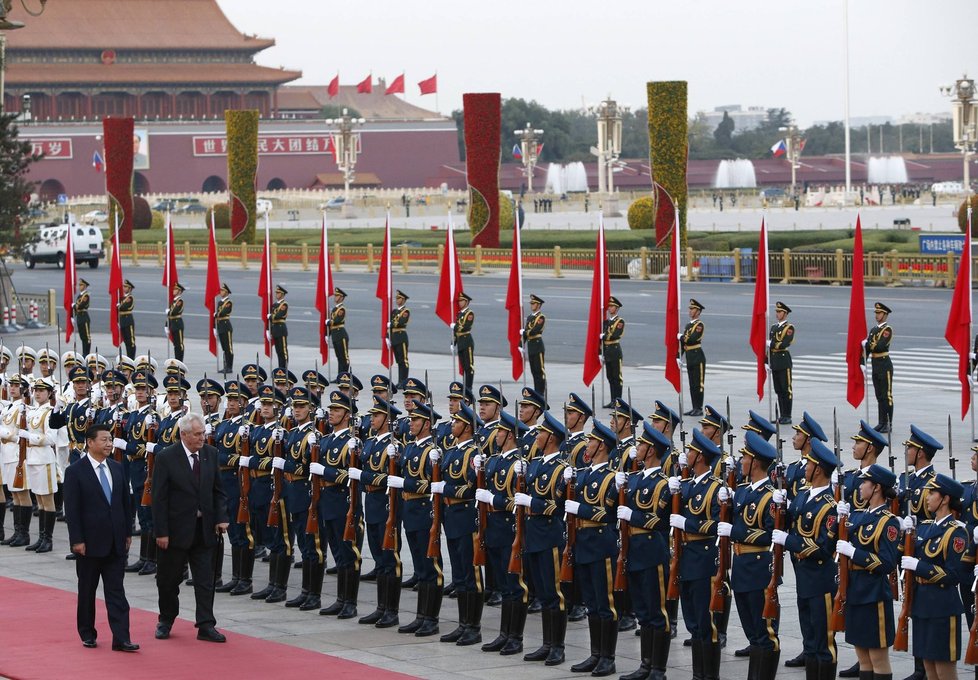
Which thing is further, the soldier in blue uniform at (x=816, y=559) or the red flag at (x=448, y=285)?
the red flag at (x=448, y=285)

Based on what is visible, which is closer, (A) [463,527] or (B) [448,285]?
(A) [463,527]

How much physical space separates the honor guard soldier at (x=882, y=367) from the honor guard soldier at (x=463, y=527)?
8117mm

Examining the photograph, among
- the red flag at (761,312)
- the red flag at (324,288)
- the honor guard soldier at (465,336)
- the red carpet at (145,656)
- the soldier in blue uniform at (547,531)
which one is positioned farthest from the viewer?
the red flag at (324,288)

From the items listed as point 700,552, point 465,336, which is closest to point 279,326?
point 465,336

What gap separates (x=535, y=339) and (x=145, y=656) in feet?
35.1

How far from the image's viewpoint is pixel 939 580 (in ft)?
25.1

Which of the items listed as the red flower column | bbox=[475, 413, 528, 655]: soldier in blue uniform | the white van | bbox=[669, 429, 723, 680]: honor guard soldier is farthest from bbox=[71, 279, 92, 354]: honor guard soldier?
the white van

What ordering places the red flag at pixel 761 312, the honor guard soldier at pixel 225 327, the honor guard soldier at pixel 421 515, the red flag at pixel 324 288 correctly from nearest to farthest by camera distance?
the honor guard soldier at pixel 421 515 → the red flag at pixel 761 312 → the red flag at pixel 324 288 → the honor guard soldier at pixel 225 327

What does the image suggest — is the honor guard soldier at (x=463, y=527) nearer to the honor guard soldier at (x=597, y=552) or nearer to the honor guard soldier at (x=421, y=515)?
the honor guard soldier at (x=421, y=515)

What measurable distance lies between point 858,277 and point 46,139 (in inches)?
2822

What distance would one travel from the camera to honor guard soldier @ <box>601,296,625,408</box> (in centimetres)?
1862

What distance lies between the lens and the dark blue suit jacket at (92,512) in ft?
30.4

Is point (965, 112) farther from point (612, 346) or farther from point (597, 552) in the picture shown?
point (597, 552)

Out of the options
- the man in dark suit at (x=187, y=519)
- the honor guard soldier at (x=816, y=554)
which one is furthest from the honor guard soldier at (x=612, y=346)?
the honor guard soldier at (x=816, y=554)
